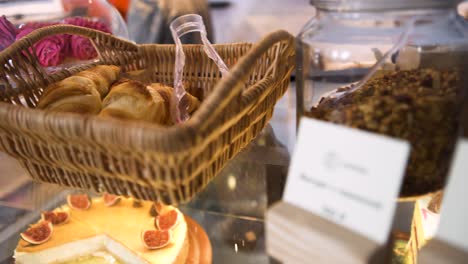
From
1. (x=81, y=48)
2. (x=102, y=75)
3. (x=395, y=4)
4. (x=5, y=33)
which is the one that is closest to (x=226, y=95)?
(x=395, y=4)

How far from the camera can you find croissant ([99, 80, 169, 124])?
638 millimetres

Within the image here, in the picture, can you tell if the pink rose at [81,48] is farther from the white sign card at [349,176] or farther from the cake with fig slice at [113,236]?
the white sign card at [349,176]

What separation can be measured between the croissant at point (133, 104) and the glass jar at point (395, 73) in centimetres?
25

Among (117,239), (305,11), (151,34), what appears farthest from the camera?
(305,11)

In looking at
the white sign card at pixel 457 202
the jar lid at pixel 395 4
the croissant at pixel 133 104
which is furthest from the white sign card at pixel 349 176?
the croissant at pixel 133 104

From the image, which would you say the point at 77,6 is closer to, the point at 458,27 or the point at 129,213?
the point at 129,213

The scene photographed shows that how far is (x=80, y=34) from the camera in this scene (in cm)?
84

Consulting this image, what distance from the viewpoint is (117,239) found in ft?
2.81

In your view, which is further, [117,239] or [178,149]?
[117,239]

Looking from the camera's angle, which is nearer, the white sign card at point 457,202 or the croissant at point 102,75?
the white sign card at point 457,202

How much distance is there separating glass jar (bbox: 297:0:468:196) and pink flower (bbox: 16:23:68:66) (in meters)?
0.66

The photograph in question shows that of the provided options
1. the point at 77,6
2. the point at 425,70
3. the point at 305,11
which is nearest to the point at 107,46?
the point at 77,6

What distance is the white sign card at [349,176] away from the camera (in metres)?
0.36

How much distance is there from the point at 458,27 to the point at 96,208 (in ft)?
2.84
